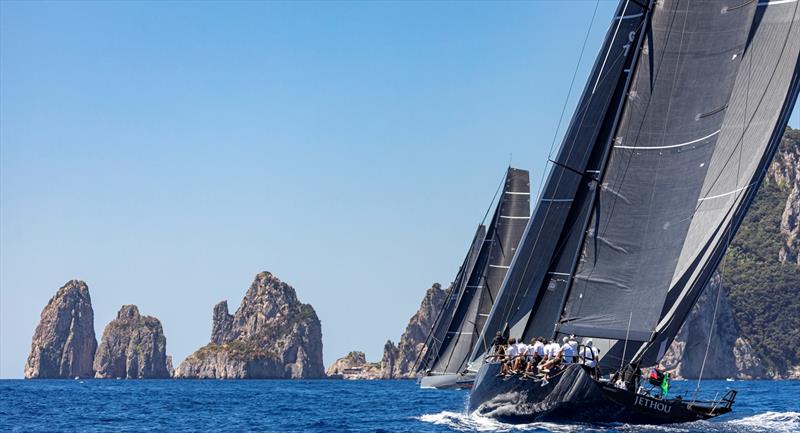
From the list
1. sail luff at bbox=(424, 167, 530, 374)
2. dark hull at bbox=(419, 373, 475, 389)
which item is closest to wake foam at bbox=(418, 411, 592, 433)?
sail luff at bbox=(424, 167, 530, 374)

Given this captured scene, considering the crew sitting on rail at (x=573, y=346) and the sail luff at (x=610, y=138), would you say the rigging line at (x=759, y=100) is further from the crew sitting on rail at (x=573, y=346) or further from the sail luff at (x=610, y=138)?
the crew sitting on rail at (x=573, y=346)

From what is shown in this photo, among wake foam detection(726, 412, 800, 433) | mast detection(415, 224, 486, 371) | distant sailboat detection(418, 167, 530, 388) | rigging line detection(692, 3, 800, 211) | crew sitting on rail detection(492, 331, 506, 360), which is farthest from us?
mast detection(415, 224, 486, 371)

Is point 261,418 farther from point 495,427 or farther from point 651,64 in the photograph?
point 651,64

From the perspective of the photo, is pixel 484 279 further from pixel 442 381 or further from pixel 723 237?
pixel 723 237

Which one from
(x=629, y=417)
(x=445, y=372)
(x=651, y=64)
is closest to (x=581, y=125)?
(x=651, y=64)

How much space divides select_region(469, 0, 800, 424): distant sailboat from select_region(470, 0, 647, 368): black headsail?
6cm

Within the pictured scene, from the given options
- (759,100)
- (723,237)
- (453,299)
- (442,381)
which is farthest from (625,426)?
(453,299)

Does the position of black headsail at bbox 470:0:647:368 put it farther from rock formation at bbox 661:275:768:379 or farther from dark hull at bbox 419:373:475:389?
rock formation at bbox 661:275:768:379

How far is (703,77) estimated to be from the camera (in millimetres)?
28438

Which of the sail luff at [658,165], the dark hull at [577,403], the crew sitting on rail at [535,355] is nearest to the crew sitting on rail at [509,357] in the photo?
the dark hull at [577,403]

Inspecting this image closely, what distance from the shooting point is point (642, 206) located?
29.0 m

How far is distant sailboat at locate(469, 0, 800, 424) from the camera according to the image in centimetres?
2827

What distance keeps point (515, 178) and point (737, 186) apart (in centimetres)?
2402

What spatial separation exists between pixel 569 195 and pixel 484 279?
20841 millimetres
